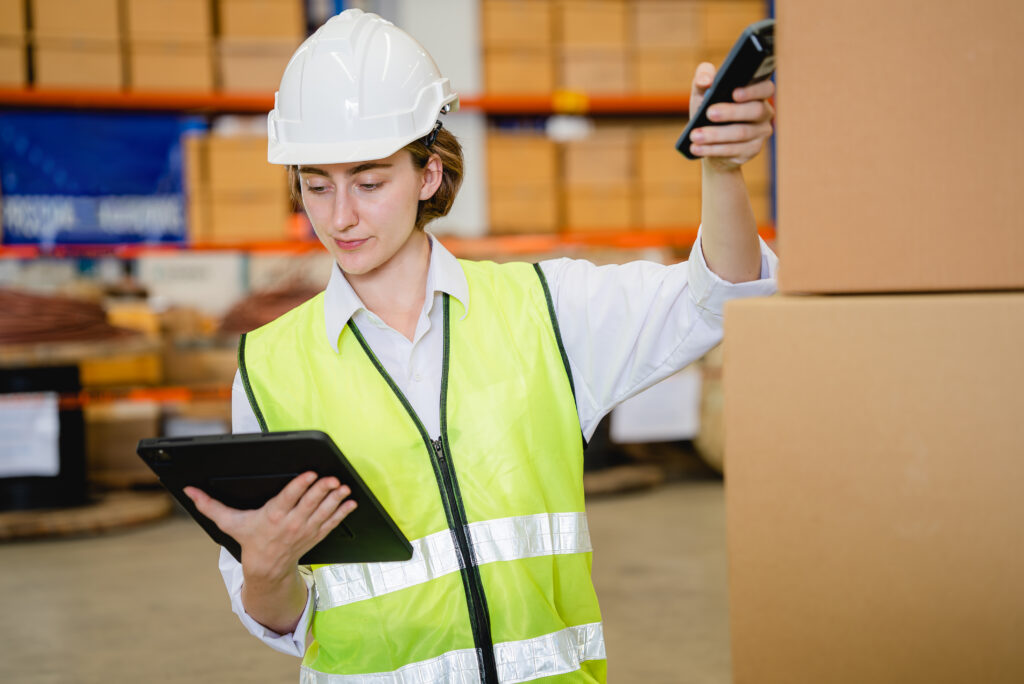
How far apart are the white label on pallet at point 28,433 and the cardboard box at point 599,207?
2.84 m

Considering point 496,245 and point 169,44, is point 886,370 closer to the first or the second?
point 496,245

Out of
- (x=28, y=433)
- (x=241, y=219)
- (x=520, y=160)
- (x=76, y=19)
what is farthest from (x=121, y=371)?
(x=520, y=160)

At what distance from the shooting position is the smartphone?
3.14 ft

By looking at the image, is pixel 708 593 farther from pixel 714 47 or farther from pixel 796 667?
pixel 714 47

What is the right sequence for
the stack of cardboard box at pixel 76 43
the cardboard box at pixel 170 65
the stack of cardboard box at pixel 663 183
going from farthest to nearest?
the stack of cardboard box at pixel 663 183 → the cardboard box at pixel 170 65 → the stack of cardboard box at pixel 76 43

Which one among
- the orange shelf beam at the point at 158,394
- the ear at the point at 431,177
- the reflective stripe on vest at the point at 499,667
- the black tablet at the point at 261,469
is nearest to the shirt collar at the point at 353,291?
the ear at the point at 431,177

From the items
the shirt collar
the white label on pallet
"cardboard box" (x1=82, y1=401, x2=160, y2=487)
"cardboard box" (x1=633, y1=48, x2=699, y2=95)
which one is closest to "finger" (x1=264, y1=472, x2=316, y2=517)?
the shirt collar

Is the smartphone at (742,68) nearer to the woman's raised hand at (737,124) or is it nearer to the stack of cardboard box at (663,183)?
the woman's raised hand at (737,124)

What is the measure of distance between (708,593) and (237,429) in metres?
2.43

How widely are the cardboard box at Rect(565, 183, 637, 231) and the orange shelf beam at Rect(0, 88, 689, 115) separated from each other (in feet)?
1.59

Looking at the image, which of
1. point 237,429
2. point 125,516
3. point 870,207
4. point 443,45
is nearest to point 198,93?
point 443,45

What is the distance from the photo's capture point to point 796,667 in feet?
2.66

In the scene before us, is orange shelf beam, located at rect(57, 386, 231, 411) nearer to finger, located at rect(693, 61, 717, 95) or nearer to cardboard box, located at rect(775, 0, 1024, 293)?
finger, located at rect(693, 61, 717, 95)

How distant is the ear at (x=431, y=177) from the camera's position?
1538mm
